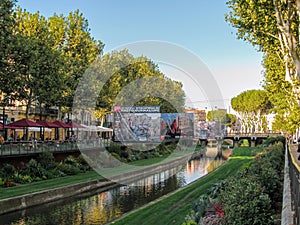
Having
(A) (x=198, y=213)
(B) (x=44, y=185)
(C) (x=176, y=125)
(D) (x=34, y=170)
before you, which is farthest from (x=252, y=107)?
(A) (x=198, y=213)

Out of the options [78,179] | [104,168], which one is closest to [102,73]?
[104,168]

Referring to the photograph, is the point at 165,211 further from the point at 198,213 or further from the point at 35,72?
the point at 35,72

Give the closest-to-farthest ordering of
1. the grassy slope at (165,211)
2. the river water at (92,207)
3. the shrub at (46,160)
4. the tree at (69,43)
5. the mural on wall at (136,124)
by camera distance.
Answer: the grassy slope at (165,211), the river water at (92,207), the shrub at (46,160), the tree at (69,43), the mural on wall at (136,124)

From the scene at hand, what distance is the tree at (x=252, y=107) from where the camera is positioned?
12419 centimetres

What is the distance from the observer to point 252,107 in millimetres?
125125

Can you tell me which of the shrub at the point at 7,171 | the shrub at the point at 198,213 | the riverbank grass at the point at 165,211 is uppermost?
the shrub at the point at 198,213

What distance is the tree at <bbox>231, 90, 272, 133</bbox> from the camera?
124m

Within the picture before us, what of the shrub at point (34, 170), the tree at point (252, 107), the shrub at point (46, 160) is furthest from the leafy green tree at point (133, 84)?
the tree at point (252, 107)

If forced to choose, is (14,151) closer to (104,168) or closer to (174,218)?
(104,168)

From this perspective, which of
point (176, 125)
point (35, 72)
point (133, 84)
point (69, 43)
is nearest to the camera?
point (35, 72)

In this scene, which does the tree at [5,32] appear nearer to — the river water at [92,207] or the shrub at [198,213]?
the river water at [92,207]

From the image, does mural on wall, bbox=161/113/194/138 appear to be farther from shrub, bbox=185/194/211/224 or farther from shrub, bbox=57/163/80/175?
Result: shrub, bbox=185/194/211/224

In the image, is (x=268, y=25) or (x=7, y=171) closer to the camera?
(x=268, y=25)

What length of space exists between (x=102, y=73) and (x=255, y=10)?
129 feet
